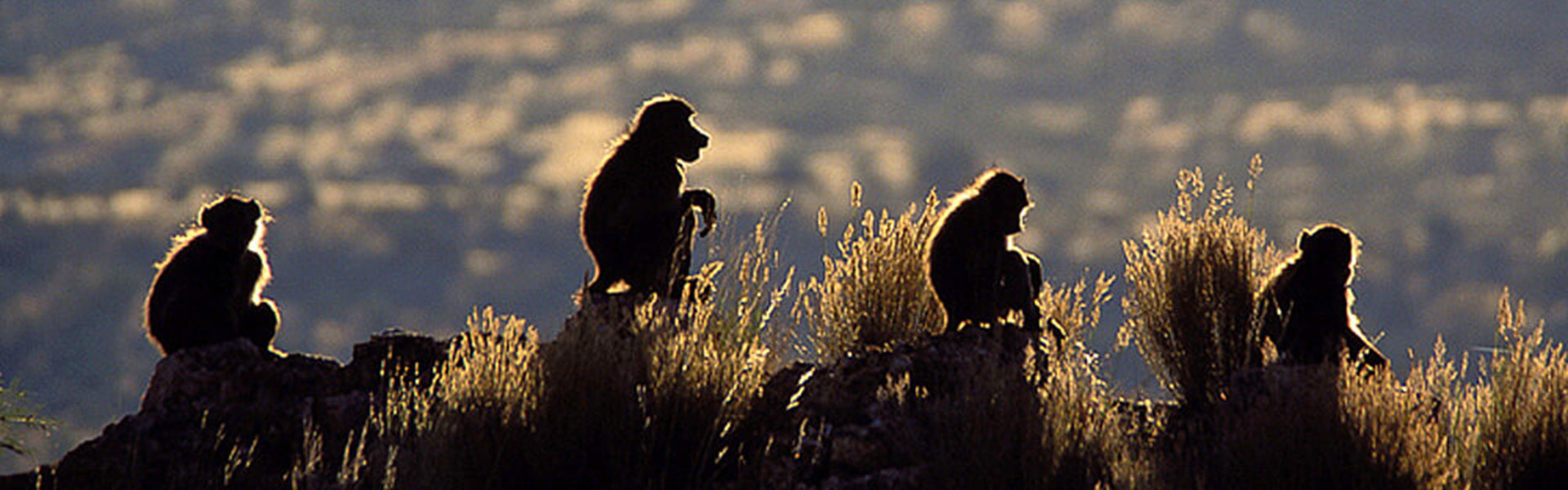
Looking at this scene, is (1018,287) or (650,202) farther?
(1018,287)

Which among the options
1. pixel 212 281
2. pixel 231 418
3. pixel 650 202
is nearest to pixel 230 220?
pixel 212 281

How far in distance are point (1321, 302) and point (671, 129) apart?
392 cm

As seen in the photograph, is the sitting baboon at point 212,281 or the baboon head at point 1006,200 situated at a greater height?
the baboon head at point 1006,200

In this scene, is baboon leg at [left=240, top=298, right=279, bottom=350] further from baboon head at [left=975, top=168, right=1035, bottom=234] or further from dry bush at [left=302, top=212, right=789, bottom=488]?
baboon head at [left=975, top=168, right=1035, bottom=234]

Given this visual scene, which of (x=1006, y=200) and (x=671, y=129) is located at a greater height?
(x=671, y=129)

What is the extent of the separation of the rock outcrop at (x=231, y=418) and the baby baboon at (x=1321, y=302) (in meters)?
4.96

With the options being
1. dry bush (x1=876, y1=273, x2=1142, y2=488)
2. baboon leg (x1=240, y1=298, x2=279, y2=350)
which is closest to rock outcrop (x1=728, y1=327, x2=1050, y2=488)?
dry bush (x1=876, y1=273, x2=1142, y2=488)

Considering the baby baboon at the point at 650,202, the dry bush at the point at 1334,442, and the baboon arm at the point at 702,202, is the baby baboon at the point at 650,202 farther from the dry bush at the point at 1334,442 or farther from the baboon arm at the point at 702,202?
the dry bush at the point at 1334,442

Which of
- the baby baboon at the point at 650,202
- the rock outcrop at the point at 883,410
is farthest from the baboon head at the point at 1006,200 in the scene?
the baby baboon at the point at 650,202

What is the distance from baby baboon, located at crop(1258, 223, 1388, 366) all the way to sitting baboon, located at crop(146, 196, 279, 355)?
5746mm

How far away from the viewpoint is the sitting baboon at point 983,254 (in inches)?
392

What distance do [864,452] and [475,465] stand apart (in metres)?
1.95

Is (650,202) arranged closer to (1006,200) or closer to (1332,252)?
(1006,200)

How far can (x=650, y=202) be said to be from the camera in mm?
9742
